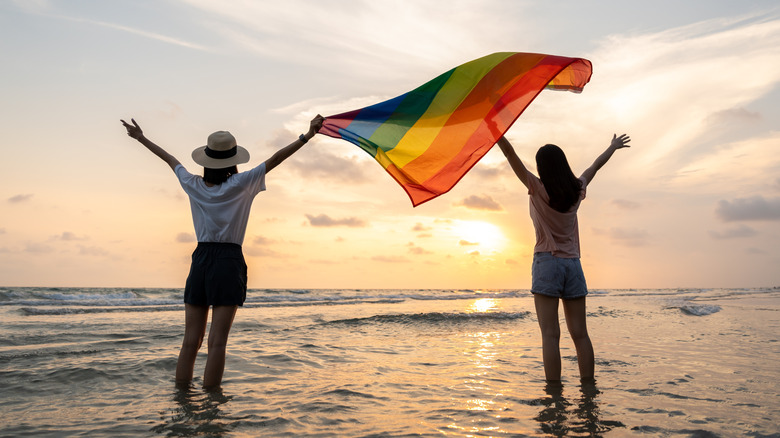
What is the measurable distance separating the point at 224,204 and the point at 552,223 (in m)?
2.79

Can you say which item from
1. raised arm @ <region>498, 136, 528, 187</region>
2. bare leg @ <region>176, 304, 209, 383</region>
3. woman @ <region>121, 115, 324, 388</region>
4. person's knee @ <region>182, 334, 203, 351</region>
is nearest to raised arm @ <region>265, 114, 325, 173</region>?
woman @ <region>121, 115, 324, 388</region>

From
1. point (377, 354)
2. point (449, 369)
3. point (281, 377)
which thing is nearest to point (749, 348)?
point (449, 369)

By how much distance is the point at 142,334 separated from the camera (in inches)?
375

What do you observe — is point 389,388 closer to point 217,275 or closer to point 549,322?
point 549,322

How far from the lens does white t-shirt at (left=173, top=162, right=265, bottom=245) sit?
411 centimetres

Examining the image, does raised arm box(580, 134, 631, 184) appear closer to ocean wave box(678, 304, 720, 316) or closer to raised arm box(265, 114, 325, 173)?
raised arm box(265, 114, 325, 173)

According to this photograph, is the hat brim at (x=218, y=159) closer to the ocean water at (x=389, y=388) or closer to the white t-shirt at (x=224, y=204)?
the white t-shirt at (x=224, y=204)

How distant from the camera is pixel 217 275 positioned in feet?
13.5

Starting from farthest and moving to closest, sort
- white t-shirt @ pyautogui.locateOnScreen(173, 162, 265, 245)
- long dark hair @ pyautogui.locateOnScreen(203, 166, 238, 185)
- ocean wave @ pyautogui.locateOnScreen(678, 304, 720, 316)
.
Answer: ocean wave @ pyautogui.locateOnScreen(678, 304, 720, 316)
long dark hair @ pyautogui.locateOnScreen(203, 166, 238, 185)
white t-shirt @ pyautogui.locateOnScreen(173, 162, 265, 245)

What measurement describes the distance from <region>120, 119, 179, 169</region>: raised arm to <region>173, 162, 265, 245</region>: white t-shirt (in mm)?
410

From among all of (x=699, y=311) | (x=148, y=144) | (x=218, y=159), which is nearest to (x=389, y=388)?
(x=218, y=159)

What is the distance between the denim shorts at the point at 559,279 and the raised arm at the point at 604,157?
0.78m

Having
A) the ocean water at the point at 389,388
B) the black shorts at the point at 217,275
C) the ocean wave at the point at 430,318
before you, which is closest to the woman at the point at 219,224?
the black shorts at the point at 217,275

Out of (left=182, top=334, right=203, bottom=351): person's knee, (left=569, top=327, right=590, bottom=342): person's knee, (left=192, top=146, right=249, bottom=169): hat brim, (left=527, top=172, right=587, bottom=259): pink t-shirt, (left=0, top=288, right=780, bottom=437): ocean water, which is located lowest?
(left=0, top=288, right=780, bottom=437): ocean water
